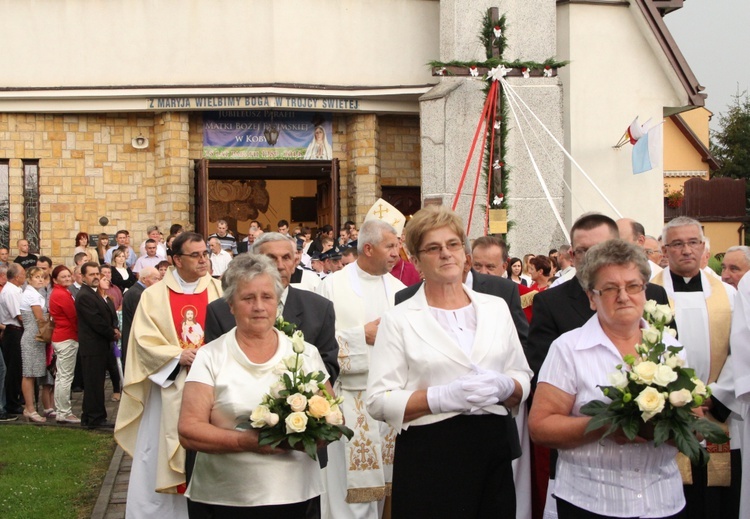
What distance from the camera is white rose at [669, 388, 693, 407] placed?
3.68 m

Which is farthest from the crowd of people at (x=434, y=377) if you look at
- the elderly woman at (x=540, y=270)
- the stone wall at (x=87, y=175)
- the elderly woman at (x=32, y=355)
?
the stone wall at (x=87, y=175)

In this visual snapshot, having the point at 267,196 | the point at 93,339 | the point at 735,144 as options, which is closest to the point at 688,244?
the point at 93,339

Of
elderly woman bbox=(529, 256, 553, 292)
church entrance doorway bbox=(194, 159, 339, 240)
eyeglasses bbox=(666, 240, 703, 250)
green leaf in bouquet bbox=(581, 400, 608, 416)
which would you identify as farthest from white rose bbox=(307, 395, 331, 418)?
church entrance doorway bbox=(194, 159, 339, 240)

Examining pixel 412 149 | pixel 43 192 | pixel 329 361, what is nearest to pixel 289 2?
pixel 412 149

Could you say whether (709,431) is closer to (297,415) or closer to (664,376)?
(664,376)

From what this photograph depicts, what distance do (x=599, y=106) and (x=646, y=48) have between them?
65.3 inches

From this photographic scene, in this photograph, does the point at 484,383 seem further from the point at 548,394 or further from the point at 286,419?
the point at 286,419

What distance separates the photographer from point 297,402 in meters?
4.28

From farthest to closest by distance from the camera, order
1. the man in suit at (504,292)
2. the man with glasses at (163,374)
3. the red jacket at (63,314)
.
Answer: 1. the red jacket at (63,314)
2. the man with glasses at (163,374)
3. the man in suit at (504,292)

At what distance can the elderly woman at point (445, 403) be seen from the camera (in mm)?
4359

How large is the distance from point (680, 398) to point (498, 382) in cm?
86

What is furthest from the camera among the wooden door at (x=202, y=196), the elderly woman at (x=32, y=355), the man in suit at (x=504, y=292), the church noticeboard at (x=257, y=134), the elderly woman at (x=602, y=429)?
the church noticeboard at (x=257, y=134)

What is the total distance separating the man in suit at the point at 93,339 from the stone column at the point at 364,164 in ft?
29.3

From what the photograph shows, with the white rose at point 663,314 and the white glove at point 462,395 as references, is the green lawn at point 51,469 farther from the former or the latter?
the white rose at point 663,314
